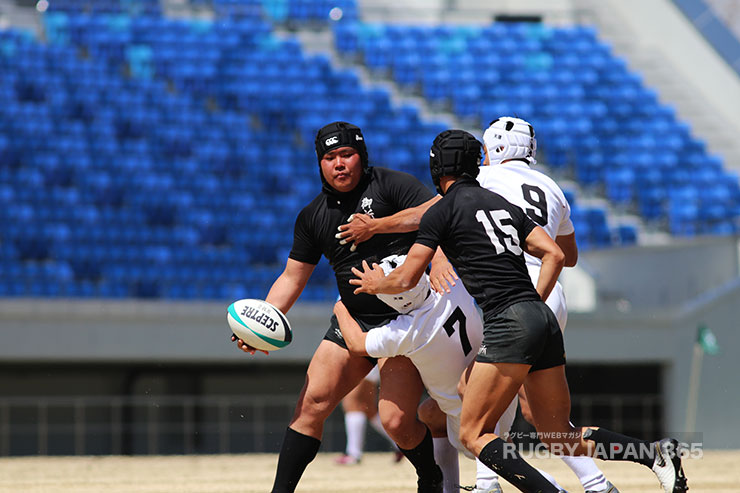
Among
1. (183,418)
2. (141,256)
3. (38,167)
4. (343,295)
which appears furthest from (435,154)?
(38,167)

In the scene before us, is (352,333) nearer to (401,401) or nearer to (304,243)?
(401,401)

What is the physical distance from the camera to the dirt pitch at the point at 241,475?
28.0 ft

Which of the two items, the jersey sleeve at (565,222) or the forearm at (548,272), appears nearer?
the forearm at (548,272)

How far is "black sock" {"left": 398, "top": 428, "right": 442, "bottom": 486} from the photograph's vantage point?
235 inches

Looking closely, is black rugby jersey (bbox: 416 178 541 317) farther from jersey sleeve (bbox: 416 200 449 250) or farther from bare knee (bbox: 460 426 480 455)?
bare knee (bbox: 460 426 480 455)

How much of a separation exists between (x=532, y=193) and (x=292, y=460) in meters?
1.92

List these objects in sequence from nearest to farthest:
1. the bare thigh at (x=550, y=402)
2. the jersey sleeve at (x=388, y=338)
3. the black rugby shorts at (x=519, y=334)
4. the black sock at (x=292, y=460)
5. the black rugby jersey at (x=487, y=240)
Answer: the black rugby shorts at (x=519, y=334)
the black rugby jersey at (x=487, y=240)
the bare thigh at (x=550, y=402)
the jersey sleeve at (x=388, y=338)
the black sock at (x=292, y=460)

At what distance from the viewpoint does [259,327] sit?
20.4 feet

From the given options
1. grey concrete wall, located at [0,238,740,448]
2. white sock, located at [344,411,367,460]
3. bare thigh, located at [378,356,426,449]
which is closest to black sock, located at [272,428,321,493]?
bare thigh, located at [378,356,426,449]

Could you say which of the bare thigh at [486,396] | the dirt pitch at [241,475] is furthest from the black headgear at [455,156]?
the dirt pitch at [241,475]

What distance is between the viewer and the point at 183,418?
48.1 ft

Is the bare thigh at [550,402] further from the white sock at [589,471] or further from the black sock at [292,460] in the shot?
the black sock at [292,460]

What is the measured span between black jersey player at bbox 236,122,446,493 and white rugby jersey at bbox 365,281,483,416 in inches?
6.3

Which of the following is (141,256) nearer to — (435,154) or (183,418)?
(183,418)
